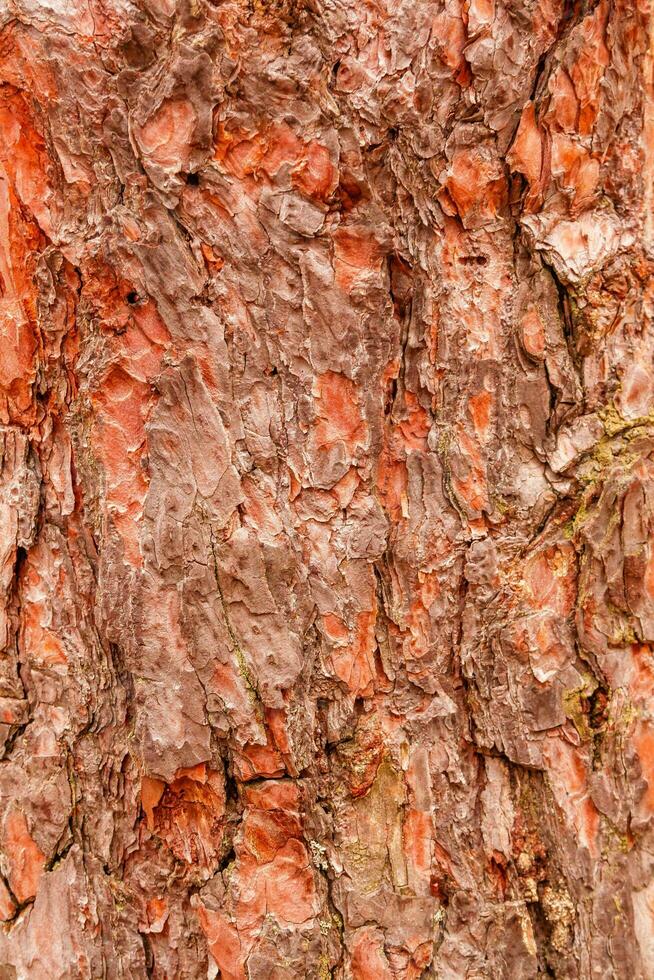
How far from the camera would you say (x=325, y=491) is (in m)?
1.20

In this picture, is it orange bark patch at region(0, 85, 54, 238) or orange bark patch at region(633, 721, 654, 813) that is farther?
orange bark patch at region(633, 721, 654, 813)

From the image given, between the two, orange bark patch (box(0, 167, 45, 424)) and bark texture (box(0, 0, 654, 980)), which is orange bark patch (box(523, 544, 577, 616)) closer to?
bark texture (box(0, 0, 654, 980))

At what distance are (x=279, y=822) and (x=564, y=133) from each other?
1294 millimetres

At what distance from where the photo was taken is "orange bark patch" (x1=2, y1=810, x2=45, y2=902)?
4.13 ft

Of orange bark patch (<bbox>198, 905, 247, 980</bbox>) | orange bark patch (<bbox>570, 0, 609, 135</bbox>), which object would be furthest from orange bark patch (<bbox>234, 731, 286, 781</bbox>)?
orange bark patch (<bbox>570, 0, 609, 135</bbox>)

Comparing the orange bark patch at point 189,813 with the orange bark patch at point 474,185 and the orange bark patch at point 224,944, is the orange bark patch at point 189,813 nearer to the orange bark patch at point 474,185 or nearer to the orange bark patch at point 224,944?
the orange bark patch at point 224,944

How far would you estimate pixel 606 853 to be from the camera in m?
1.27

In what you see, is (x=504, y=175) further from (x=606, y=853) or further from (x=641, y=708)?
(x=606, y=853)

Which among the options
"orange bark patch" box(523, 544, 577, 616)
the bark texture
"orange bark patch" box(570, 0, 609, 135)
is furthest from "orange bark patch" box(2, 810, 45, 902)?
"orange bark patch" box(570, 0, 609, 135)

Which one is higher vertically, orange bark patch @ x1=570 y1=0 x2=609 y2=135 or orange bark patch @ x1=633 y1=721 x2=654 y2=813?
orange bark patch @ x1=570 y1=0 x2=609 y2=135

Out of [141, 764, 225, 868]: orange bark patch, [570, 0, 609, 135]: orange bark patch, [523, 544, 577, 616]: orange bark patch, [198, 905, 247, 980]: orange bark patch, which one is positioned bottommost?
[198, 905, 247, 980]: orange bark patch

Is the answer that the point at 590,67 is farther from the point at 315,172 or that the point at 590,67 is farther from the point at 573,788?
the point at 573,788

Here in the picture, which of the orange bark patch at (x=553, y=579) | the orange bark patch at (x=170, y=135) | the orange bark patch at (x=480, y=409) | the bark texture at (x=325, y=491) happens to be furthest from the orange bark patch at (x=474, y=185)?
the orange bark patch at (x=553, y=579)

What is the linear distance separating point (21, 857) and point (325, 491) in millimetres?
851
